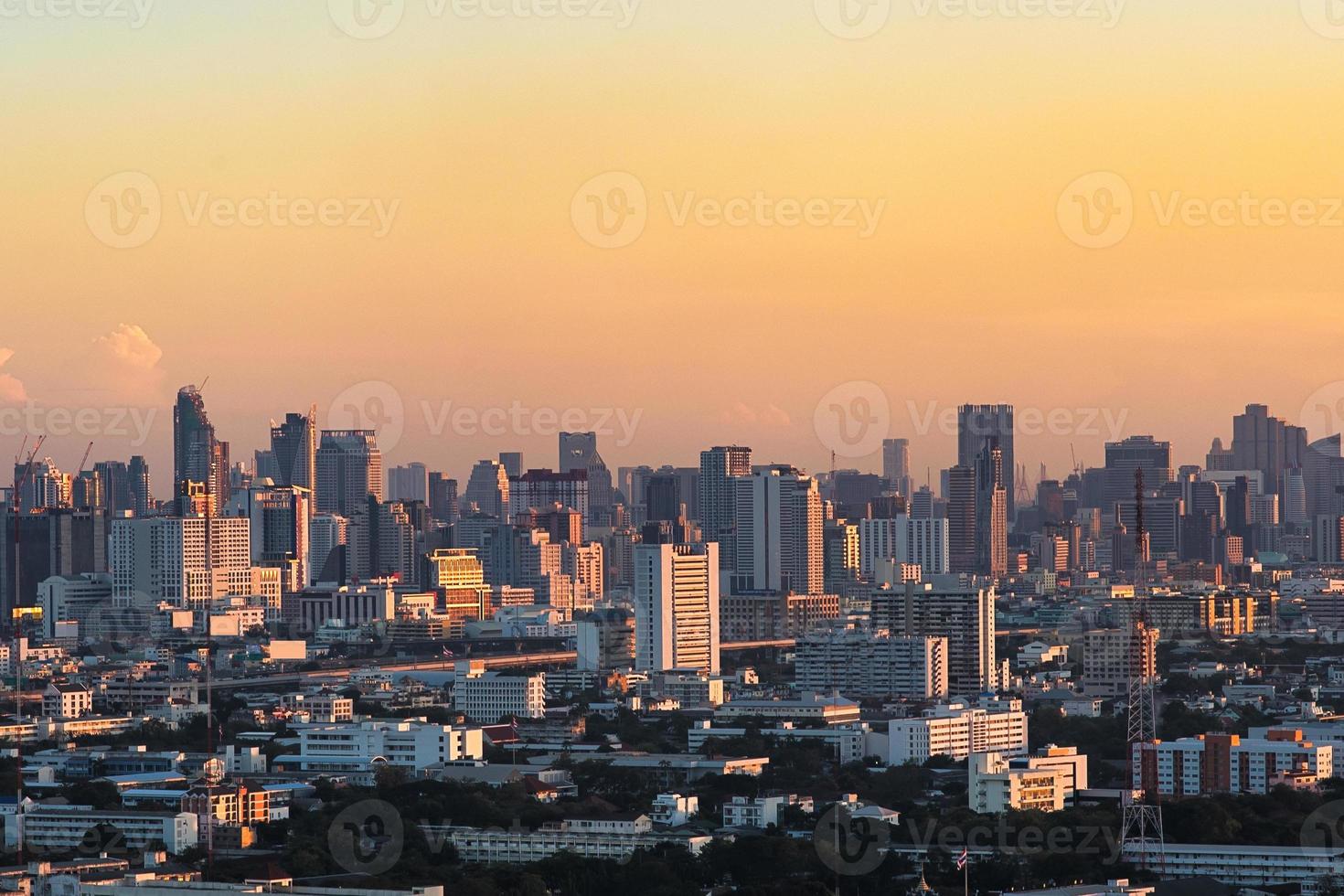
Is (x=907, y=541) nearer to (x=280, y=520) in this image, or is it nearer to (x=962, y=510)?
(x=962, y=510)

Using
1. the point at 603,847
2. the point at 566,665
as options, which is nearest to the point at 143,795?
the point at 603,847

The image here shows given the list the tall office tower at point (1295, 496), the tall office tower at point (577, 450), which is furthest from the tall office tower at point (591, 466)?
the tall office tower at point (1295, 496)

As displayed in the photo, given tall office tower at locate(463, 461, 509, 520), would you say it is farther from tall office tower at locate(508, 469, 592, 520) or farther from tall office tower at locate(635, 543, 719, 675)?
tall office tower at locate(635, 543, 719, 675)

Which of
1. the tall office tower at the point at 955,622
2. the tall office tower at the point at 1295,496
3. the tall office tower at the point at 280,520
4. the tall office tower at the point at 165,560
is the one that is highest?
the tall office tower at the point at 1295,496

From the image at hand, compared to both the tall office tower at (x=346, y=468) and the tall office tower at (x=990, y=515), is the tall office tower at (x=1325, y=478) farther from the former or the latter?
the tall office tower at (x=346, y=468)

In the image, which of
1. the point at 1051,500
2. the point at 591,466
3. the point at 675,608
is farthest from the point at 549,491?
the point at 675,608

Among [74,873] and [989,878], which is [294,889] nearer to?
[74,873]

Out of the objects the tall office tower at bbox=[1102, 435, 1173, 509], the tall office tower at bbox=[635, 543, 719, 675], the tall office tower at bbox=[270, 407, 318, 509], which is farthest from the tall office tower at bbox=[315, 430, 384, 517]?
the tall office tower at bbox=[635, 543, 719, 675]
